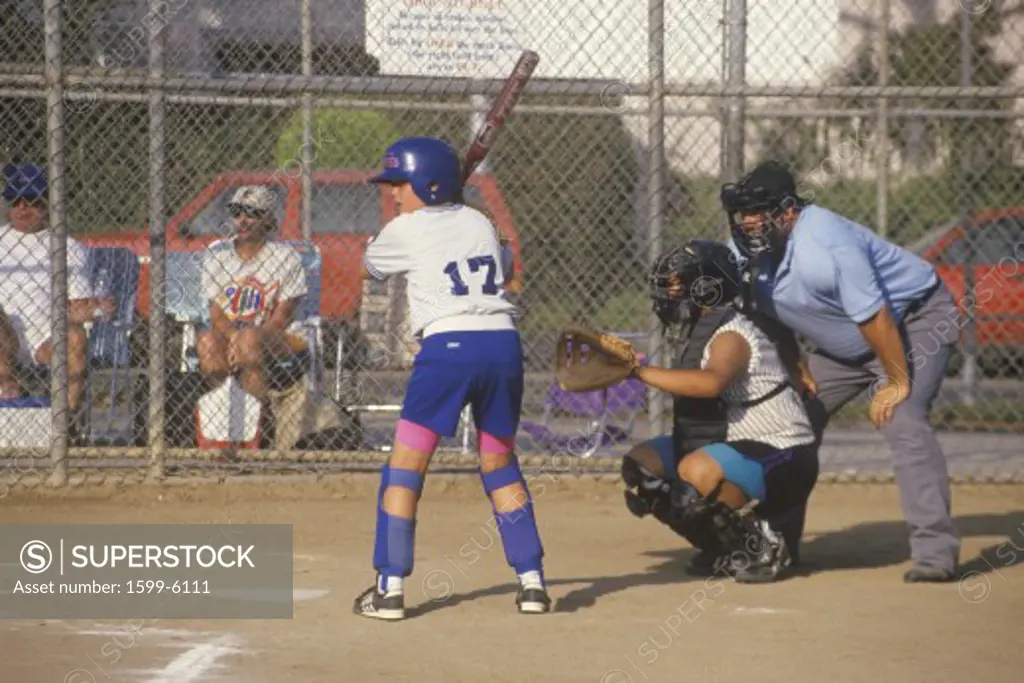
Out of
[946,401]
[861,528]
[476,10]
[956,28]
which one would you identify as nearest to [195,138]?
[476,10]

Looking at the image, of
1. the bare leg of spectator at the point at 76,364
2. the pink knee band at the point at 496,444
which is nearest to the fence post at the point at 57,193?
the bare leg of spectator at the point at 76,364

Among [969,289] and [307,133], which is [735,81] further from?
[969,289]

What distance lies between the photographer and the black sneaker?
6230mm

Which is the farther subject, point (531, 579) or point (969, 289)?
point (969, 289)

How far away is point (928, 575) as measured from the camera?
7.12m

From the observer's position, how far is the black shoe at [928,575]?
711cm

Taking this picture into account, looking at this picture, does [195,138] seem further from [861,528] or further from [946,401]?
[946,401]

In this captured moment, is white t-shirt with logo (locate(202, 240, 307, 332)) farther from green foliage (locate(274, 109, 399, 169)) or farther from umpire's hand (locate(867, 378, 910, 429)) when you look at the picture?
umpire's hand (locate(867, 378, 910, 429))

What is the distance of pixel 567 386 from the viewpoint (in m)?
6.72

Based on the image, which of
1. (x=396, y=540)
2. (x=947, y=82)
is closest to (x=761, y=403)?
(x=396, y=540)

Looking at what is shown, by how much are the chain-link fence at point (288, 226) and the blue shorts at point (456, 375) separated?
1.78m

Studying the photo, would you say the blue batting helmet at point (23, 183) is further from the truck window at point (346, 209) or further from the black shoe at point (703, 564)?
the black shoe at point (703, 564)

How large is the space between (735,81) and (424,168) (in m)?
3.26

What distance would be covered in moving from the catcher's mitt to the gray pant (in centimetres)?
118
